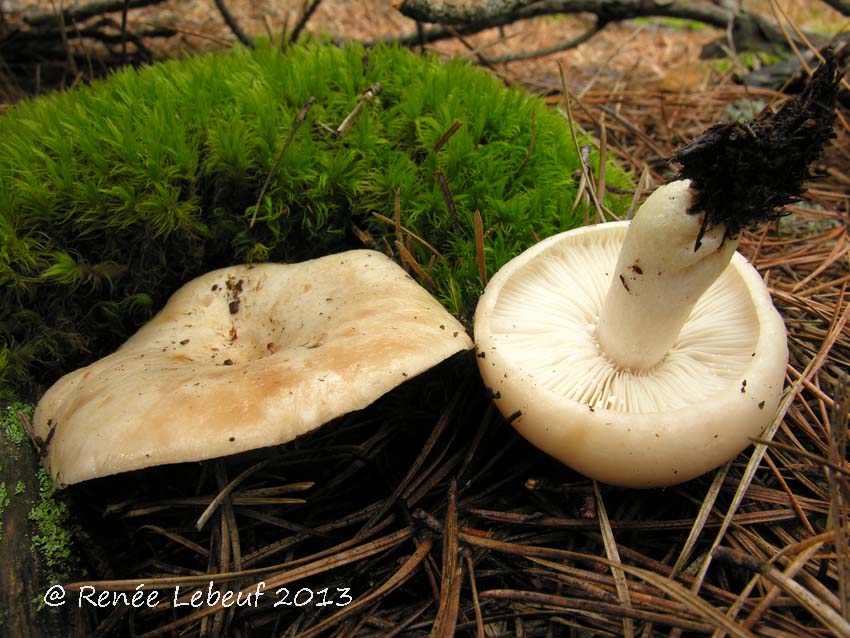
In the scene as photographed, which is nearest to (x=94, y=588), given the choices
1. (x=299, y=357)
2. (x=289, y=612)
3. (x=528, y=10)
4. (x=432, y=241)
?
(x=289, y=612)

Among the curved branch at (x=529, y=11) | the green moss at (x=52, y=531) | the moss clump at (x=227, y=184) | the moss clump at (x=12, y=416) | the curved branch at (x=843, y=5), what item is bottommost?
the green moss at (x=52, y=531)

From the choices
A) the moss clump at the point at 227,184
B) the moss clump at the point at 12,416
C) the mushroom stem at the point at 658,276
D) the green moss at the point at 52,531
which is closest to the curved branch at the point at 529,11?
the moss clump at the point at 227,184

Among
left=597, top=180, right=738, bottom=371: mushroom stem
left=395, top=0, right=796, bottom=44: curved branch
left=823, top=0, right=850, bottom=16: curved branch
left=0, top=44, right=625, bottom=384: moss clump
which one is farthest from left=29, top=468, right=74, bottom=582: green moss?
left=823, top=0, right=850, bottom=16: curved branch

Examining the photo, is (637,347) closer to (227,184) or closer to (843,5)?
(227,184)

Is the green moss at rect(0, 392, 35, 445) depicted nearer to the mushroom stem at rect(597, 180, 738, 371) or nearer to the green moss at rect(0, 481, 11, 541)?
the green moss at rect(0, 481, 11, 541)

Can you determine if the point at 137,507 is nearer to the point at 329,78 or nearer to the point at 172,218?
the point at 172,218

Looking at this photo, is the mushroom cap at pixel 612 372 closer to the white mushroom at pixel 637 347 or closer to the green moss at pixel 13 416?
the white mushroom at pixel 637 347

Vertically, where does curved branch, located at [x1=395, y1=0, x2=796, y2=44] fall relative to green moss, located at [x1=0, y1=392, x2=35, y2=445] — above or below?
above
